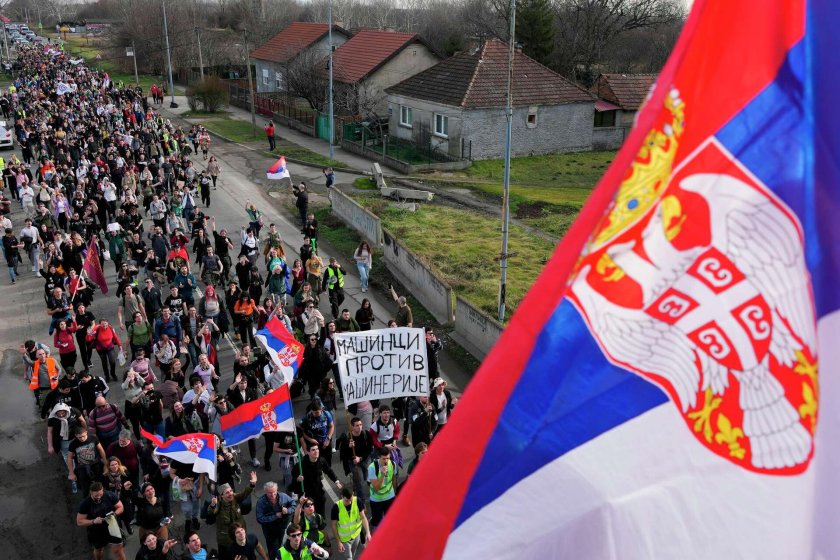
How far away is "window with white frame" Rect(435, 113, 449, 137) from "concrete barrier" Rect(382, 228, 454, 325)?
1652cm

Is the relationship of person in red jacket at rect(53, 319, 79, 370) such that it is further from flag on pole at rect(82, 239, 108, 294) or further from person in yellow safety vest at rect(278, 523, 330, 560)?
person in yellow safety vest at rect(278, 523, 330, 560)

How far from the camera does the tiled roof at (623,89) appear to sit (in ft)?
140

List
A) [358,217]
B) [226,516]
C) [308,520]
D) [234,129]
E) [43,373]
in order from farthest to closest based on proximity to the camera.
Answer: [234,129], [358,217], [43,373], [226,516], [308,520]

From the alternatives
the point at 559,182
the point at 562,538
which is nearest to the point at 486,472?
the point at 562,538

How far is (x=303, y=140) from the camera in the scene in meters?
43.2

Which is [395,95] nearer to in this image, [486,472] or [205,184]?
[205,184]

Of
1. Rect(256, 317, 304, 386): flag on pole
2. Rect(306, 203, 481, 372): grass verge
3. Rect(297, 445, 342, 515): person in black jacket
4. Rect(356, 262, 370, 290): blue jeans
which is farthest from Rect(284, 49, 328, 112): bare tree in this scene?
Rect(297, 445, 342, 515): person in black jacket

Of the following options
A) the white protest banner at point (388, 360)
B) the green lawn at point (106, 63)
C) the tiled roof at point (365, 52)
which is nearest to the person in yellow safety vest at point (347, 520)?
the white protest banner at point (388, 360)

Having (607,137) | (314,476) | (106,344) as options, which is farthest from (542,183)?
(314,476)

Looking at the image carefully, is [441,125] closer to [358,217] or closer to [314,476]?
[358,217]

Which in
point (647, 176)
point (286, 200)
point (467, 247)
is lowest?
point (286, 200)

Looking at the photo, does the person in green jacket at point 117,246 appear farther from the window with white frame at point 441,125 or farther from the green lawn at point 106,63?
the green lawn at point 106,63

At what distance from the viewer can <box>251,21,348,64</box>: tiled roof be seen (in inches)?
2074

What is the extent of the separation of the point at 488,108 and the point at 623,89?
1064 centimetres
